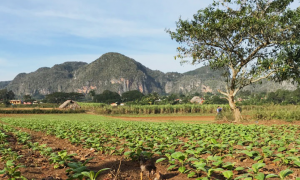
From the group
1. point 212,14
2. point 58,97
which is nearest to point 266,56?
point 212,14

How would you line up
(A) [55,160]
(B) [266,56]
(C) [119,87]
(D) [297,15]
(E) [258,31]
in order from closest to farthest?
(A) [55,160] → (D) [297,15] → (E) [258,31] → (B) [266,56] → (C) [119,87]

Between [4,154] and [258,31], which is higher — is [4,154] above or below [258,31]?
below

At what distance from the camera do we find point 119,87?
632 feet

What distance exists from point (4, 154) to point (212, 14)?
16522 mm

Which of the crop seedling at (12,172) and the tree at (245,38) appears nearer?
the crop seedling at (12,172)

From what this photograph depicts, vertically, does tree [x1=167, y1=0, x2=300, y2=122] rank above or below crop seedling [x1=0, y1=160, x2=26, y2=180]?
above

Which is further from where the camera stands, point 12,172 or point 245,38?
point 245,38

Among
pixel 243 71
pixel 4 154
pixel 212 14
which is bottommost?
pixel 4 154

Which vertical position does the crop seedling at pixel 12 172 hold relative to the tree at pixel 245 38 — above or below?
below

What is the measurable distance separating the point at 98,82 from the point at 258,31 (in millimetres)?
184443

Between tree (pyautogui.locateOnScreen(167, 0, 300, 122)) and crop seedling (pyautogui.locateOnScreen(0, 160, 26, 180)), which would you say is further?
tree (pyautogui.locateOnScreen(167, 0, 300, 122))

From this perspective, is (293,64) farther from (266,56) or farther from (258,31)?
(258,31)

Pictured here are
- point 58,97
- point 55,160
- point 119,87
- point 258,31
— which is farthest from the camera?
point 119,87

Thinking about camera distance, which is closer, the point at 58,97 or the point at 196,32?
the point at 196,32
